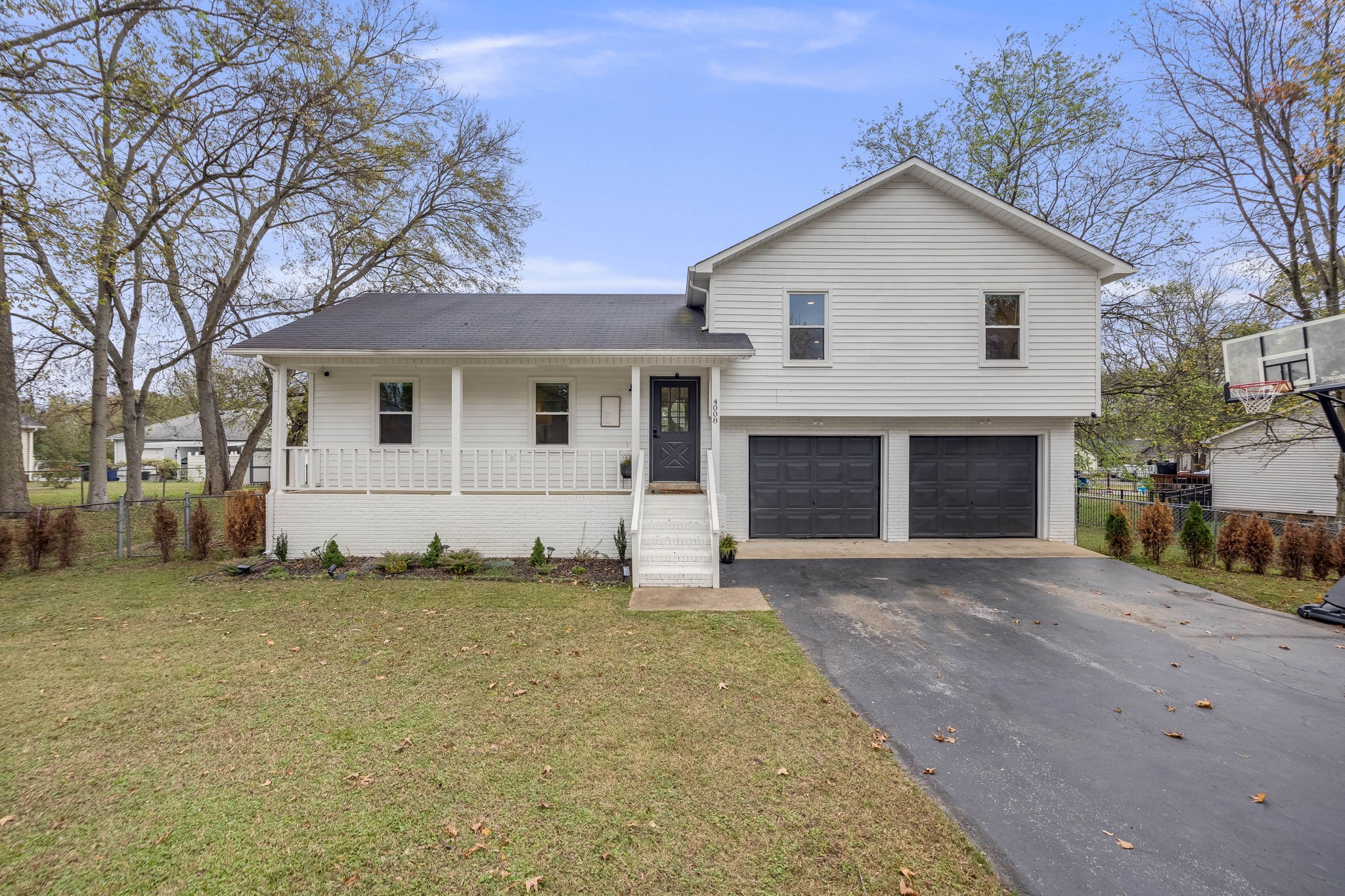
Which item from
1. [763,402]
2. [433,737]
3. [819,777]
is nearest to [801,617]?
[819,777]

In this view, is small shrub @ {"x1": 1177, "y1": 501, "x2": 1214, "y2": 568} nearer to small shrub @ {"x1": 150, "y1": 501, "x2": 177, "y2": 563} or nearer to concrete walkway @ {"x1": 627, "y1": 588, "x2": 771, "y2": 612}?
concrete walkway @ {"x1": 627, "y1": 588, "x2": 771, "y2": 612}

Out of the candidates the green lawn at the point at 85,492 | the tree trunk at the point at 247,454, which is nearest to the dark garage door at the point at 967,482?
the tree trunk at the point at 247,454

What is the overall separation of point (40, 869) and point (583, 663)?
3303mm

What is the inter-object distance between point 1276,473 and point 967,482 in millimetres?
18588

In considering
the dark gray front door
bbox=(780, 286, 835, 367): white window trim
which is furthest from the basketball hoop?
the dark gray front door

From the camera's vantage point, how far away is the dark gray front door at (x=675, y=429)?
1093 centimetres

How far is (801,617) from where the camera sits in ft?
21.5

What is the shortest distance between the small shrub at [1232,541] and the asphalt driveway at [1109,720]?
2313 mm

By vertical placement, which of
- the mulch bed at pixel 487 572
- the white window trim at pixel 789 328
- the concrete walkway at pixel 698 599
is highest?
the white window trim at pixel 789 328

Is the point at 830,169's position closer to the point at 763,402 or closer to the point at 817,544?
the point at 763,402

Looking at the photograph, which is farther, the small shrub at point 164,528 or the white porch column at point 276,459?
the small shrub at point 164,528

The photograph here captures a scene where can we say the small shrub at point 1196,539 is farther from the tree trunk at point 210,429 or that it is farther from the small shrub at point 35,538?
the tree trunk at point 210,429

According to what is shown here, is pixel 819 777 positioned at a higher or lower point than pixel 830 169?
lower

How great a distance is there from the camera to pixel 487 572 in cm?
880
